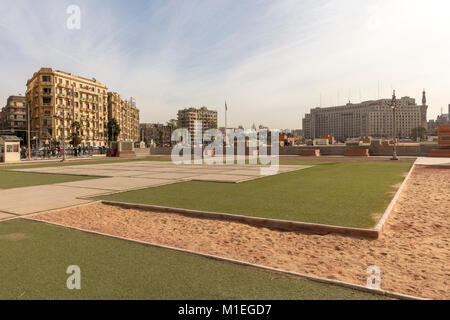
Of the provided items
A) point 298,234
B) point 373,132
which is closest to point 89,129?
point 298,234

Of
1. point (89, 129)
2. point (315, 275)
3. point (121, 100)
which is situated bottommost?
point (315, 275)

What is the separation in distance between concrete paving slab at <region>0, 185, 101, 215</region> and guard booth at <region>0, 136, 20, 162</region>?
24.5m

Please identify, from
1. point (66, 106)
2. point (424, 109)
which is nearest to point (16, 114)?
point (66, 106)

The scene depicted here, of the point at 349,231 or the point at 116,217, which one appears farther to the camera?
the point at 116,217

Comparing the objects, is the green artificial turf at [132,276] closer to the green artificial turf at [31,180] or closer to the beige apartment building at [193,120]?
the green artificial turf at [31,180]

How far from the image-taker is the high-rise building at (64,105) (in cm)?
7575

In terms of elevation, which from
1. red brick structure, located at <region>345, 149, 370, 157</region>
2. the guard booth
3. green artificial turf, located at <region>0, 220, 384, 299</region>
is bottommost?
green artificial turf, located at <region>0, 220, 384, 299</region>

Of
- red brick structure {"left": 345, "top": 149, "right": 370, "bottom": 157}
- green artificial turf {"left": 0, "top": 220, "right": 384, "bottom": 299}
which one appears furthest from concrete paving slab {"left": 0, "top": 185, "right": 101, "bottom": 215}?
red brick structure {"left": 345, "top": 149, "right": 370, "bottom": 157}

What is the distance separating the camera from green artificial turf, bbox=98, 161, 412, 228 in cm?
732

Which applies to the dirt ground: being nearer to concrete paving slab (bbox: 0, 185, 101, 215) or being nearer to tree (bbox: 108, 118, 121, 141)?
concrete paving slab (bbox: 0, 185, 101, 215)

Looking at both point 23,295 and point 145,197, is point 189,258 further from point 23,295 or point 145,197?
point 145,197

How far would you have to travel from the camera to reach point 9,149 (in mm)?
32625
